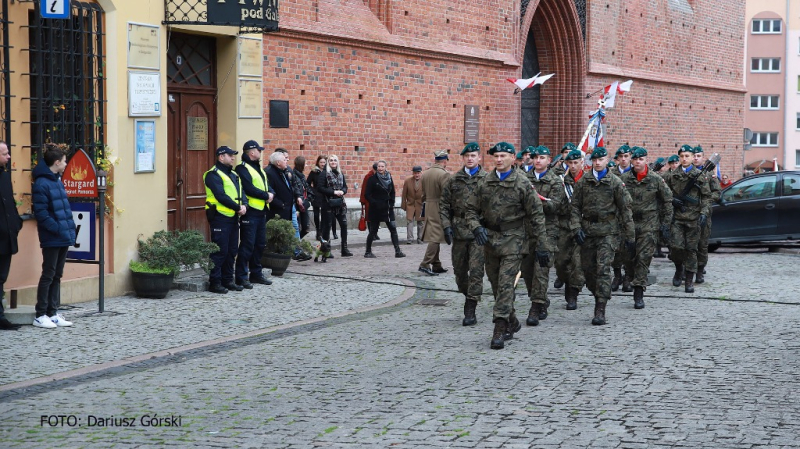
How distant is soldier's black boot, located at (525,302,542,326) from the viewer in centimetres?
1098

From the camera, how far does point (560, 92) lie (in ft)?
105

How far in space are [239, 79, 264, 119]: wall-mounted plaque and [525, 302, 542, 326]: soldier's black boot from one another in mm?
5712

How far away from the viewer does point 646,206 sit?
13.2 metres

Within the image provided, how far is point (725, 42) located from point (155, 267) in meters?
31.9

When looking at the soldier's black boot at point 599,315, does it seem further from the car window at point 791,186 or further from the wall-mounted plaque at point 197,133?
the car window at point 791,186

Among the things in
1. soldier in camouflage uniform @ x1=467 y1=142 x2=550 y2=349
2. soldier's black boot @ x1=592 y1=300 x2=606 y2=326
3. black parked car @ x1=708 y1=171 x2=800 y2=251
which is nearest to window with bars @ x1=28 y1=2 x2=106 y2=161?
soldier in camouflage uniform @ x1=467 y1=142 x2=550 y2=349

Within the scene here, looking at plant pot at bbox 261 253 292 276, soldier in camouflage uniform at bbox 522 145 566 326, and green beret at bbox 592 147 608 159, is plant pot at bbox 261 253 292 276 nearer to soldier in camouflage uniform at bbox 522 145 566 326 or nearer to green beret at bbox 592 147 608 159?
soldier in camouflage uniform at bbox 522 145 566 326

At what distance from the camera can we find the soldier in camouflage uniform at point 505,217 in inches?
392

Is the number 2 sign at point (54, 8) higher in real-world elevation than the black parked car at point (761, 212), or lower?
higher

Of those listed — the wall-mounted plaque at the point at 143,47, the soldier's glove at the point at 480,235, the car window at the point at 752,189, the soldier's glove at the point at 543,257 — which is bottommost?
the soldier's glove at the point at 543,257

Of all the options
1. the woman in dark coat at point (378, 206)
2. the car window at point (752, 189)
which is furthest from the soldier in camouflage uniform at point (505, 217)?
the car window at point (752, 189)

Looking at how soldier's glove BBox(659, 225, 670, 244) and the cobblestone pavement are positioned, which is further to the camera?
soldier's glove BBox(659, 225, 670, 244)

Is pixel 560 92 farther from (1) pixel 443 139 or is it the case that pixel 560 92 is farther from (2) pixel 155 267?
(2) pixel 155 267

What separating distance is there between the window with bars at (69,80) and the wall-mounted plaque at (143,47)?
412 millimetres
